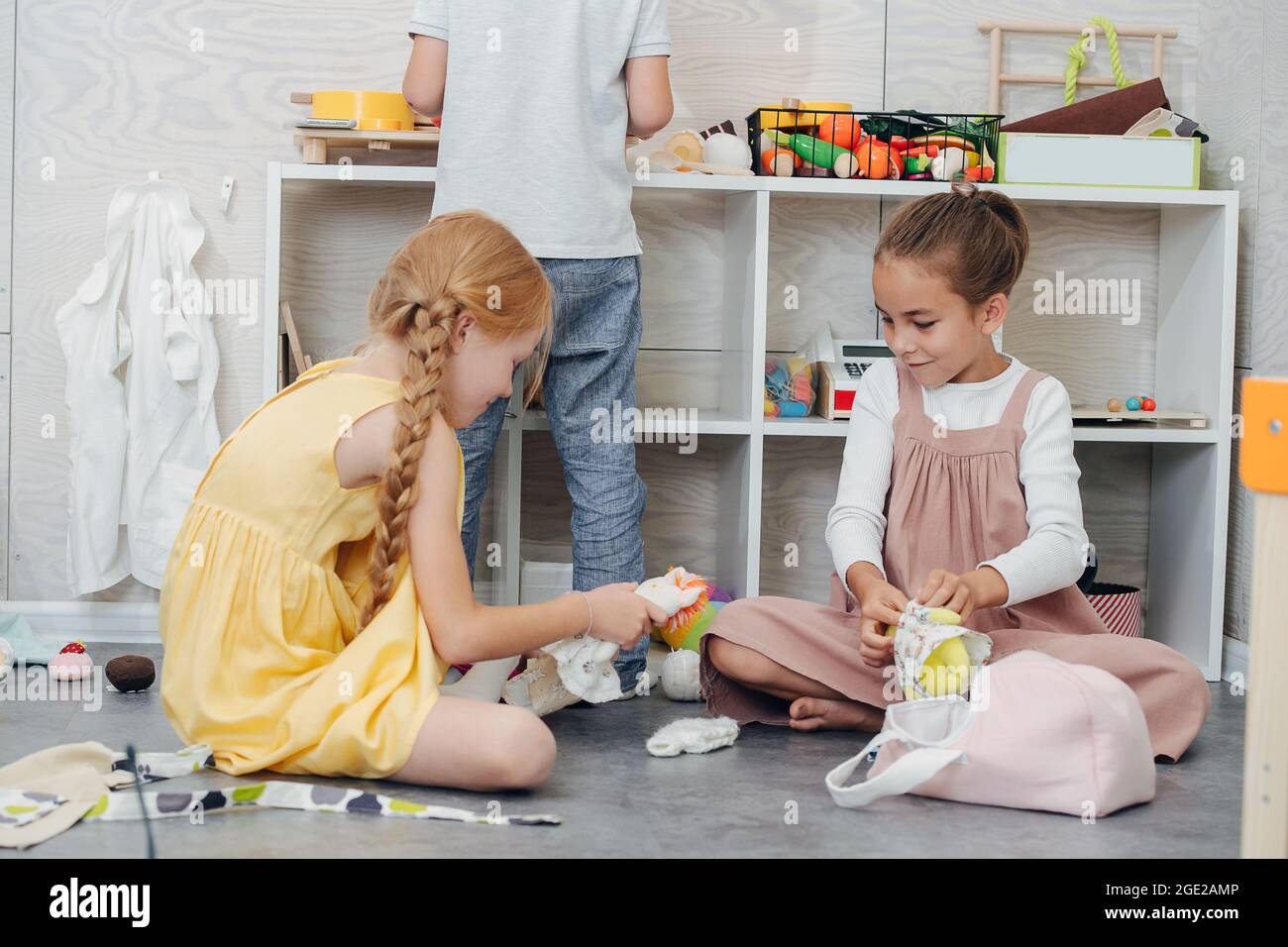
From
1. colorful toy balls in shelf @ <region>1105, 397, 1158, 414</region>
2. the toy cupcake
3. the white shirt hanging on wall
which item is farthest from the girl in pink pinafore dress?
the white shirt hanging on wall

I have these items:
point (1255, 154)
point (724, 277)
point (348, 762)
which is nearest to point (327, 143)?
point (724, 277)

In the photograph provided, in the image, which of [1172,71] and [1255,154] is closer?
[1255,154]

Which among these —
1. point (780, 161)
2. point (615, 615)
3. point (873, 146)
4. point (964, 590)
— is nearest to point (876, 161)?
point (873, 146)

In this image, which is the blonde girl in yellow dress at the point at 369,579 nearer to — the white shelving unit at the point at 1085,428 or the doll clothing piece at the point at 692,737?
the doll clothing piece at the point at 692,737

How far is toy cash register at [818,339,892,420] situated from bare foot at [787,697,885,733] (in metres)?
0.63

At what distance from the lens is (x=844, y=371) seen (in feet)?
7.55

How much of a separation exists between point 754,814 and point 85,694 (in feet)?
3.43

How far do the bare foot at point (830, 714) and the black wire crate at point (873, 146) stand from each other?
948 mm

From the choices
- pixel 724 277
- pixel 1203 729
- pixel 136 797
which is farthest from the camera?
pixel 724 277

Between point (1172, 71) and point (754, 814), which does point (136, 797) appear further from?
point (1172, 71)

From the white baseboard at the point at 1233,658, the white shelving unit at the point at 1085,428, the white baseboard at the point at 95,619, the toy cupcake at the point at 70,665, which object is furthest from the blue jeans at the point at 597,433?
the white baseboard at the point at 1233,658

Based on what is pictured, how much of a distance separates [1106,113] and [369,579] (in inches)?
62.1

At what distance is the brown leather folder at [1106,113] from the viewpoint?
90.7 inches

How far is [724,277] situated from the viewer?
2.50 metres
